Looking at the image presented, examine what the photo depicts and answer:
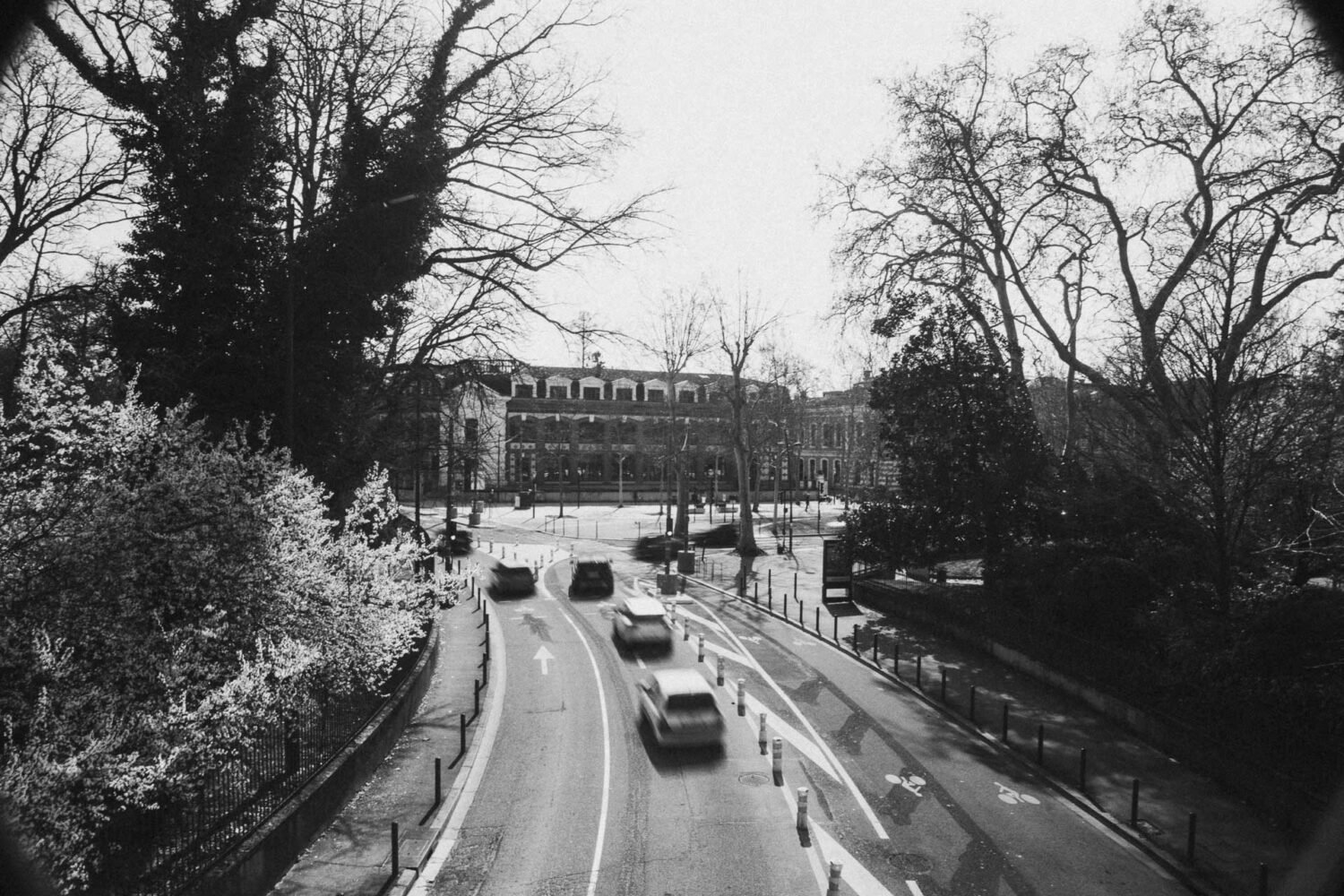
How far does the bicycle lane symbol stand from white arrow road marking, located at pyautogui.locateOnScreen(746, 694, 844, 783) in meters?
2.79

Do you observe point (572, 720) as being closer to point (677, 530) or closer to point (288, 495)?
point (288, 495)

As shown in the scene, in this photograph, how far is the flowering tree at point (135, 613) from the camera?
20.3 feet

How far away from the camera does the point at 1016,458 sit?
82.4 ft

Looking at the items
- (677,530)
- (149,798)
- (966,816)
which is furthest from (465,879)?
(677,530)

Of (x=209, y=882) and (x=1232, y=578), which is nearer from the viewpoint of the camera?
(x=209, y=882)

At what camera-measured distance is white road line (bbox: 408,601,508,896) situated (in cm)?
1065

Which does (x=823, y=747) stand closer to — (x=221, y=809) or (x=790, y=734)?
(x=790, y=734)

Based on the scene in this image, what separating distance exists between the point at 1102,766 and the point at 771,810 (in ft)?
22.0

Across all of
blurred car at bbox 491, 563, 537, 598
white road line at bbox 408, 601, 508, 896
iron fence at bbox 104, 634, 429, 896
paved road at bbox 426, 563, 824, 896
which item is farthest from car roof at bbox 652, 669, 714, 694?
blurred car at bbox 491, 563, 537, 598

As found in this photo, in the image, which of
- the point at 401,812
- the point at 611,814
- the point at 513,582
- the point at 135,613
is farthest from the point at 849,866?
the point at 513,582

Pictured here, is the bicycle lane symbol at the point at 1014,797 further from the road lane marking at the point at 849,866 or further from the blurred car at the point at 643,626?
the blurred car at the point at 643,626

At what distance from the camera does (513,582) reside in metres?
31.7

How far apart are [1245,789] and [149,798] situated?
52.8ft

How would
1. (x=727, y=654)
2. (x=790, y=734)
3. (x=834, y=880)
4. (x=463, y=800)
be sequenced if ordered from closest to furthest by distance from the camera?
(x=834, y=880), (x=463, y=800), (x=790, y=734), (x=727, y=654)
